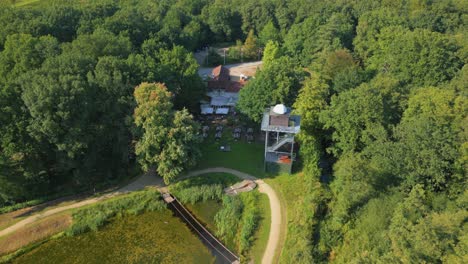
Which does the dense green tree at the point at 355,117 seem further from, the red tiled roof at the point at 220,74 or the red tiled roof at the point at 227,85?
the red tiled roof at the point at 220,74

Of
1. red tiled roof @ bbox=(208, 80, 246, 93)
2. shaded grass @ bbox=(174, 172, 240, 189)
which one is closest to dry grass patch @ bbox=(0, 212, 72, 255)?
shaded grass @ bbox=(174, 172, 240, 189)

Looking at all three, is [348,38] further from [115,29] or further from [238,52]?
[115,29]

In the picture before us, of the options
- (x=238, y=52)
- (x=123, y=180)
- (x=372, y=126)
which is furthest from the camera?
(x=238, y=52)

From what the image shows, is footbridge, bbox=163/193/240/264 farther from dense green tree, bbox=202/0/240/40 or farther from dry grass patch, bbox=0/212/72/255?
dense green tree, bbox=202/0/240/40

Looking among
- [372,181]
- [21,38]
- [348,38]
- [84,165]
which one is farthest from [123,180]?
[348,38]

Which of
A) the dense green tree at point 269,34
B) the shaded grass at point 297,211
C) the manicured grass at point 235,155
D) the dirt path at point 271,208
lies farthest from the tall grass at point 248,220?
the dense green tree at point 269,34

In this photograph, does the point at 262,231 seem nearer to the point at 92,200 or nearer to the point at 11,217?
the point at 92,200
